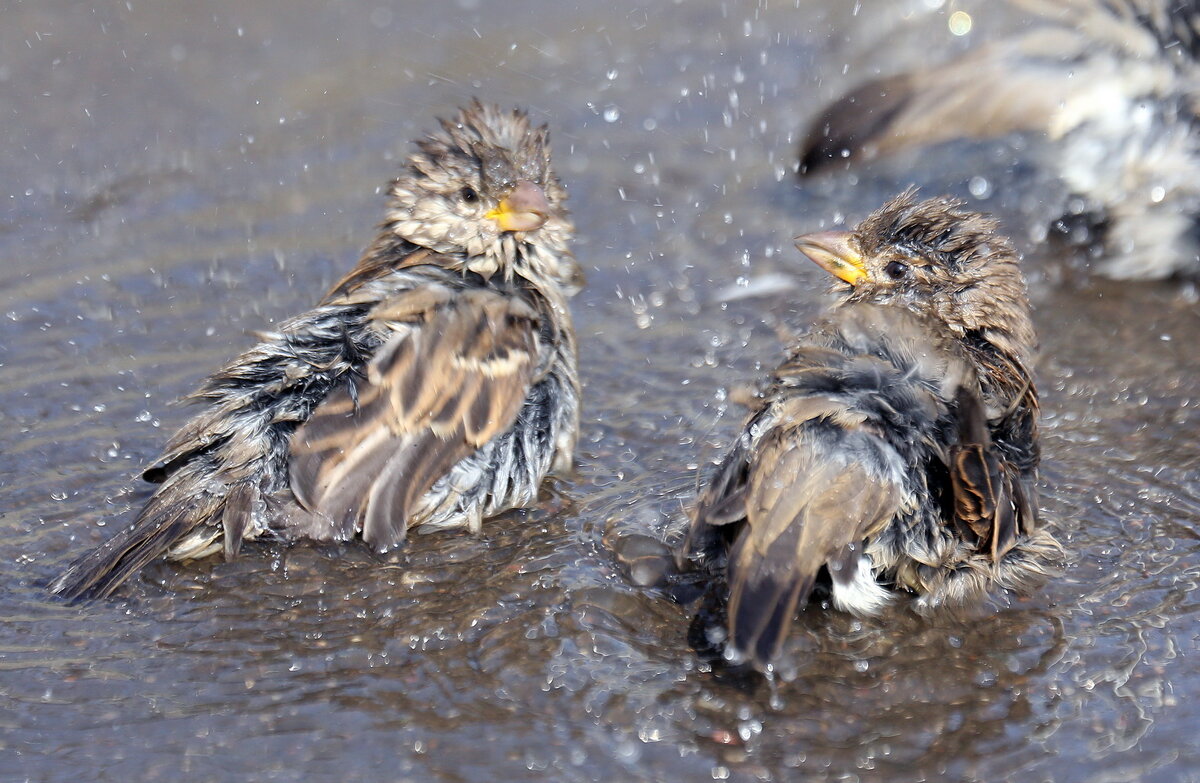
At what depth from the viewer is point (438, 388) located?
13.4 ft

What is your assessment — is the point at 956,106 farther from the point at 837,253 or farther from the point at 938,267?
the point at 938,267

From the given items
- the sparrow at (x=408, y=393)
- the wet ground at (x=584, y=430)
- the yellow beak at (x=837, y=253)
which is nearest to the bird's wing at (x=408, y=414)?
the sparrow at (x=408, y=393)

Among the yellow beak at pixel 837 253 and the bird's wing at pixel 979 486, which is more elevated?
the yellow beak at pixel 837 253

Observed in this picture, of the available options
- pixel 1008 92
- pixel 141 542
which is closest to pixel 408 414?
pixel 141 542

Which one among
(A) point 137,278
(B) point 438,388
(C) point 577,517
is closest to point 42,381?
(A) point 137,278

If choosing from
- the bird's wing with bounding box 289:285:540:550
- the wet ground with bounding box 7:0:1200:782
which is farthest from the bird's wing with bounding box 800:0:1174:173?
the bird's wing with bounding box 289:285:540:550

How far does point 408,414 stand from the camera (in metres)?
4.02

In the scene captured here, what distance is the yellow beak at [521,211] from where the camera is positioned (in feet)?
15.2

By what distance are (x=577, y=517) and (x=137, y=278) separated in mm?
2397

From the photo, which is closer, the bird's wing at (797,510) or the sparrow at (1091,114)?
the bird's wing at (797,510)

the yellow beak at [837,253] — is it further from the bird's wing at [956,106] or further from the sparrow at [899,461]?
the bird's wing at [956,106]

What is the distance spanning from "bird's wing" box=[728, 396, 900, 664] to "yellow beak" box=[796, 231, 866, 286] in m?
0.85

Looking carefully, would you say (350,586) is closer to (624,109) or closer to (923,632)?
(923,632)

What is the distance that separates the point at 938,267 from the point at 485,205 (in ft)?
4.89
